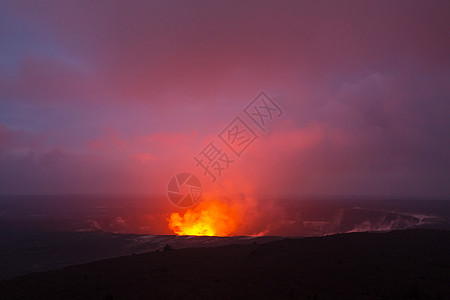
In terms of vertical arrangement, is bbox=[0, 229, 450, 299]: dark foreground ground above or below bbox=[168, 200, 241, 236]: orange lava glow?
above

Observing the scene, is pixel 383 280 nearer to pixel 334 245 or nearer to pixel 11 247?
pixel 334 245

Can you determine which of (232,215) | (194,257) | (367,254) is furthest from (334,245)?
(232,215)

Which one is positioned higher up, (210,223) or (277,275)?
(277,275)

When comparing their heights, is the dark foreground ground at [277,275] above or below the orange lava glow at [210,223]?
above

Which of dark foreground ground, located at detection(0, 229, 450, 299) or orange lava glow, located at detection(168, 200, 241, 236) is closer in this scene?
dark foreground ground, located at detection(0, 229, 450, 299)

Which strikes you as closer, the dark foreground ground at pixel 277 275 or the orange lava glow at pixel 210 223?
the dark foreground ground at pixel 277 275

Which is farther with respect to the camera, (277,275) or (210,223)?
(210,223)

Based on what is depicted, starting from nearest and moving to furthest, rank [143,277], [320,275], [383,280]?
[383,280], [320,275], [143,277]

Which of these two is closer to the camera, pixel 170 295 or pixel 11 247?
pixel 170 295
